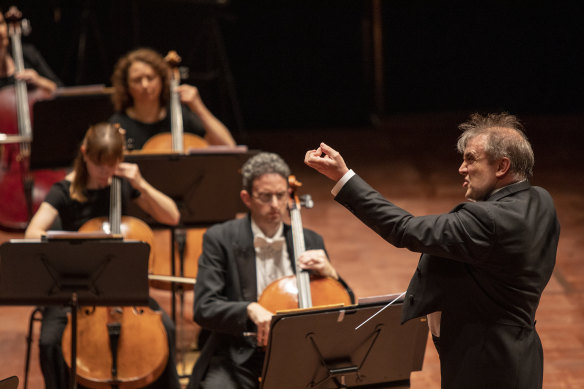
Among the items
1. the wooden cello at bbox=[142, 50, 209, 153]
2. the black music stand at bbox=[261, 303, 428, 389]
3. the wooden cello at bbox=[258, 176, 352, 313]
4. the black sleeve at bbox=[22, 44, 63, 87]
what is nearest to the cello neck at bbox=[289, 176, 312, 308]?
the wooden cello at bbox=[258, 176, 352, 313]

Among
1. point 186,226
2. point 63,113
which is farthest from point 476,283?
point 63,113

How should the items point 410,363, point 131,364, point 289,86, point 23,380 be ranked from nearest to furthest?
point 410,363
point 131,364
point 23,380
point 289,86

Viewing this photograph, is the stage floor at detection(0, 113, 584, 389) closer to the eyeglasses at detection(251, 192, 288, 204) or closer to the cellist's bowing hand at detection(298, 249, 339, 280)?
the cellist's bowing hand at detection(298, 249, 339, 280)

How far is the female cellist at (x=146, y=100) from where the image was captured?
453 cm

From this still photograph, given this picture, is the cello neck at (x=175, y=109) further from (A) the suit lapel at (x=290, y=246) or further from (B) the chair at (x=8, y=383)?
(B) the chair at (x=8, y=383)

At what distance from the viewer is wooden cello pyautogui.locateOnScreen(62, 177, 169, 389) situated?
3.21 meters

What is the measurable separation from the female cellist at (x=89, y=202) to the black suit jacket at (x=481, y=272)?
1.52 meters

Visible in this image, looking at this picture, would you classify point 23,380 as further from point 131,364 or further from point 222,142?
point 222,142

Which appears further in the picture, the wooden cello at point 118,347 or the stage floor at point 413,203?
the stage floor at point 413,203

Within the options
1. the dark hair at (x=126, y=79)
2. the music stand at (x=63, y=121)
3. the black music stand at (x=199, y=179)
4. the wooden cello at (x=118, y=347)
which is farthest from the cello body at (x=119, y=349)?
the dark hair at (x=126, y=79)

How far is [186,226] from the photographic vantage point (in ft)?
13.2

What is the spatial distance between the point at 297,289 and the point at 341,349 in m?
0.35

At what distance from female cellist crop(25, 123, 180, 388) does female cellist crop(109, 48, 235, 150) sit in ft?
2.85

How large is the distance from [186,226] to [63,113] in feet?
3.67
